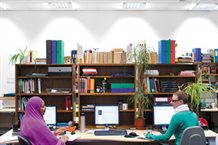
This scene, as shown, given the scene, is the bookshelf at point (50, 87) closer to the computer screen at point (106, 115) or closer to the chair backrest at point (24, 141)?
the computer screen at point (106, 115)

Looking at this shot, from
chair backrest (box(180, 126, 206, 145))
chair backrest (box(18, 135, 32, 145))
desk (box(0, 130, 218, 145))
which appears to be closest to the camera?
chair backrest (box(18, 135, 32, 145))

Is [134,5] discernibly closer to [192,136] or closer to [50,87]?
[50,87]

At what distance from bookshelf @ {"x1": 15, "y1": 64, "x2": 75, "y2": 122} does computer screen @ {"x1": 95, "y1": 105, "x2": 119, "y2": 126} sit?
18.7 inches

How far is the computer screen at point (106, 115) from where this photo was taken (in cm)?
432

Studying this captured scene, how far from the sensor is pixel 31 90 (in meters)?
4.45

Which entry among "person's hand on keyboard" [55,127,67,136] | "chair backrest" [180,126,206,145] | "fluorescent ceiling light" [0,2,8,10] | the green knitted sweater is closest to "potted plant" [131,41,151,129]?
the green knitted sweater

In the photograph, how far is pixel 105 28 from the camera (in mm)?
7867

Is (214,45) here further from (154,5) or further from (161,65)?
(161,65)

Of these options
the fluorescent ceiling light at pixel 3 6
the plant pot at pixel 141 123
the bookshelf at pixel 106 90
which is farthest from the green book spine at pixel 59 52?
the fluorescent ceiling light at pixel 3 6

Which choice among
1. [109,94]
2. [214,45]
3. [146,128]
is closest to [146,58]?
[109,94]

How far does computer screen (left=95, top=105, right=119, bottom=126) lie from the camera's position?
4.32 m

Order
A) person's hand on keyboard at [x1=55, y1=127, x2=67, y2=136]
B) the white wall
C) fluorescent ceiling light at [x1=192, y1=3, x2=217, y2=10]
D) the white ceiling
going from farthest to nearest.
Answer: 1. the white wall
2. fluorescent ceiling light at [x1=192, y1=3, x2=217, y2=10]
3. the white ceiling
4. person's hand on keyboard at [x1=55, y1=127, x2=67, y2=136]

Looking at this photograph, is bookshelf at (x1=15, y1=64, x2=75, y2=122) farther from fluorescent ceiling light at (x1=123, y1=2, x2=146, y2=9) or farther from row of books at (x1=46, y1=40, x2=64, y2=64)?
fluorescent ceiling light at (x1=123, y1=2, x2=146, y2=9)

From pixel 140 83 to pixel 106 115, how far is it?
77 centimetres
